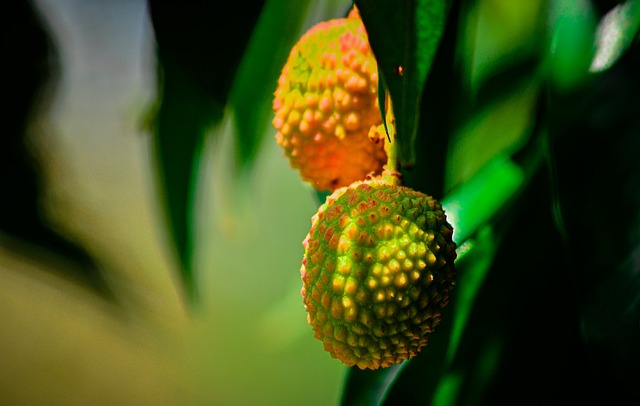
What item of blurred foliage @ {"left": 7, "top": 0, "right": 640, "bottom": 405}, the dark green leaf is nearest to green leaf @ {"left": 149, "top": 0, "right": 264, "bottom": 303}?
blurred foliage @ {"left": 7, "top": 0, "right": 640, "bottom": 405}

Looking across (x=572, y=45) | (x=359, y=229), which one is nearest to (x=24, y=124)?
(x=359, y=229)

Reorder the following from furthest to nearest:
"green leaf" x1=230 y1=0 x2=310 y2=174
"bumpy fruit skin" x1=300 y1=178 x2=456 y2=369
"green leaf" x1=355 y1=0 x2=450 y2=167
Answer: "green leaf" x1=230 y1=0 x2=310 y2=174 → "bumpy fruit skin" x1=300 y1=178 x2=456 y2=369 → "green leaf" x1=355 y1=0 x2=450 y2=167

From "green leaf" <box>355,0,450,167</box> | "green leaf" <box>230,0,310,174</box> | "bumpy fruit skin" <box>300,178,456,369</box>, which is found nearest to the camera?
"green leaf" <box>355,0,450,167</box>

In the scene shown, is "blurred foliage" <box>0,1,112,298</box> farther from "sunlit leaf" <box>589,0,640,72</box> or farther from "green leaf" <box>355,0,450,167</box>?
"sunlit leaf" <box>589,0,640,72</box>

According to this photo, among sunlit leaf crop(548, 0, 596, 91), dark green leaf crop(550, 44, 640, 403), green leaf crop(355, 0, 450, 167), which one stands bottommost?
dark green leaf crop(550, 44, 640, 403)

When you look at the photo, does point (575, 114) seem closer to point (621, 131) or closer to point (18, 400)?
point (621, 131)

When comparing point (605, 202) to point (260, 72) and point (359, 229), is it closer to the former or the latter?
point (359, 229)

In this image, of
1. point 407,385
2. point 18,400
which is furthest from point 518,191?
point 18,400
